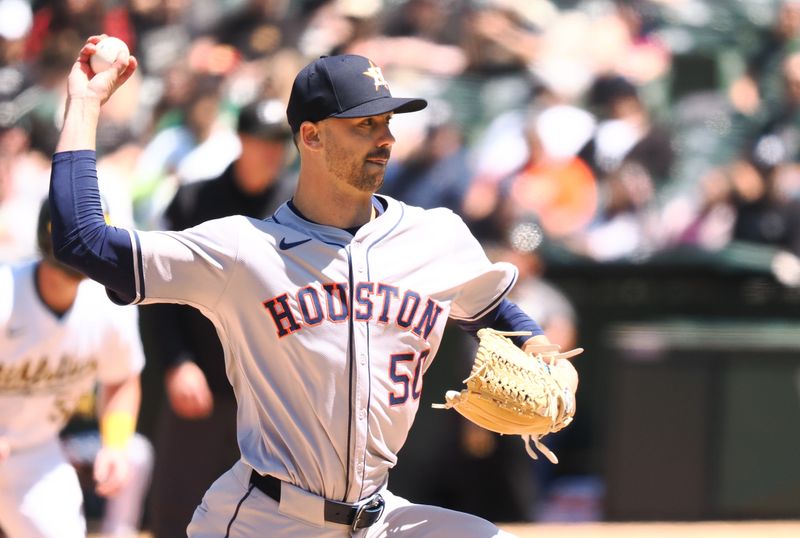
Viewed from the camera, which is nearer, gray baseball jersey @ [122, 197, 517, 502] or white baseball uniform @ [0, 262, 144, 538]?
gray baseball jersey @ [122, 197, 517, 502]

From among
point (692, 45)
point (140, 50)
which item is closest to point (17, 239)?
point (140, 50)

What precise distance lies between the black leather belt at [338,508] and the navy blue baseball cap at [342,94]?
848 mm

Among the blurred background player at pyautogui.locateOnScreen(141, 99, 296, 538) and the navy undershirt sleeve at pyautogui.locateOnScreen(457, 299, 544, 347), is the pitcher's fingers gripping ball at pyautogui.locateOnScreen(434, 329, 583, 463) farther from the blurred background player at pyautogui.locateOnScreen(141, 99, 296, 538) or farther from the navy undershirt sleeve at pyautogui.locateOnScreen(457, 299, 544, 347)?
the blurred background player at pyautogui.locateOnScreen(141, 99, 296, 538)

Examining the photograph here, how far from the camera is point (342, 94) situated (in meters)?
3.01

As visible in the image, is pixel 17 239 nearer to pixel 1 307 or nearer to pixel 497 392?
pixel 1 307

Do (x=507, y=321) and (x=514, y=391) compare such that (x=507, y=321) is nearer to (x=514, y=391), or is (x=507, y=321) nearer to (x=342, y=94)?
(x=514, y=391)

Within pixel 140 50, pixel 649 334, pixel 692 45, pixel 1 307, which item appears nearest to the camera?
pixel 1 307

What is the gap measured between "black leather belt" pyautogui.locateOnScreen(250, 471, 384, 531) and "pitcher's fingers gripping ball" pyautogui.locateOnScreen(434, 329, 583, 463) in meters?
0.31

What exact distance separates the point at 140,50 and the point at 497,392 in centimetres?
561

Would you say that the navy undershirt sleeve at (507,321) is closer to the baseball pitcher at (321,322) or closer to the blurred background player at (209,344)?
the baseball pitcher at (321,322)

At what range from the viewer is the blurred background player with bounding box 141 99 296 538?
4836 mm

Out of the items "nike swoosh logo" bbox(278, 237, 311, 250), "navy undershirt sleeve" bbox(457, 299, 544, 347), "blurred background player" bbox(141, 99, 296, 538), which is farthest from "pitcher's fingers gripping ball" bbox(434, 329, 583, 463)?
"blurred background player" bbox(141, 99, 296, 538)

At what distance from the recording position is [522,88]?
8477 millimetres

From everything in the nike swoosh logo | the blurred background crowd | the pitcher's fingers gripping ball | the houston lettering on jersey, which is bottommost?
the blurred background crowd
